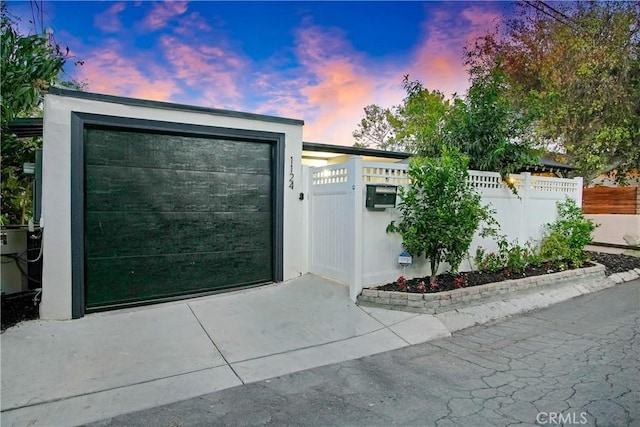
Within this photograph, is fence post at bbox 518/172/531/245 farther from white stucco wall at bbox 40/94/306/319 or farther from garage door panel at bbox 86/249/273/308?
white stucco wall at bbox 40/94/306/319

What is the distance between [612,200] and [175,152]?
12950 mm

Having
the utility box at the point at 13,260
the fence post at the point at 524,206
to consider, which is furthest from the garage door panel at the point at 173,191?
the fence post at the point at 524,206

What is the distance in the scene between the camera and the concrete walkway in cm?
255

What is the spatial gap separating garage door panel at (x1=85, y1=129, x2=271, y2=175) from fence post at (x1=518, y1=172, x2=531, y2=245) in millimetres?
4549

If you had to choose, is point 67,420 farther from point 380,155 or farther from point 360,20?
point 360,20

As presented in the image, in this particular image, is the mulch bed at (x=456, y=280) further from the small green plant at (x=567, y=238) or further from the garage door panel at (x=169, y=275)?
the garage door panel at (x=169, y=275)

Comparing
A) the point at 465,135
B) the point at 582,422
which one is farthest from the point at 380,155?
the point at 582,422

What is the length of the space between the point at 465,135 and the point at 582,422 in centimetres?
490

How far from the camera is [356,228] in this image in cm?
444

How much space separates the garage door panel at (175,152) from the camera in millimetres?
4082

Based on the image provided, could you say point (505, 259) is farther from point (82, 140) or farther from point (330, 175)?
point (82, 140)

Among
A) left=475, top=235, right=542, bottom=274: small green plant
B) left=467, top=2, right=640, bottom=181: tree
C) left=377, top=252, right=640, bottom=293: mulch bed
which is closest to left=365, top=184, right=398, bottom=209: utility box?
left=377, top=252, right=640, bottom=293: mulch bed

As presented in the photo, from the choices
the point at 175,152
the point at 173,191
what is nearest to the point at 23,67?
the point at 175,152

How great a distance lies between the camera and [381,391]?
2.66 meters
